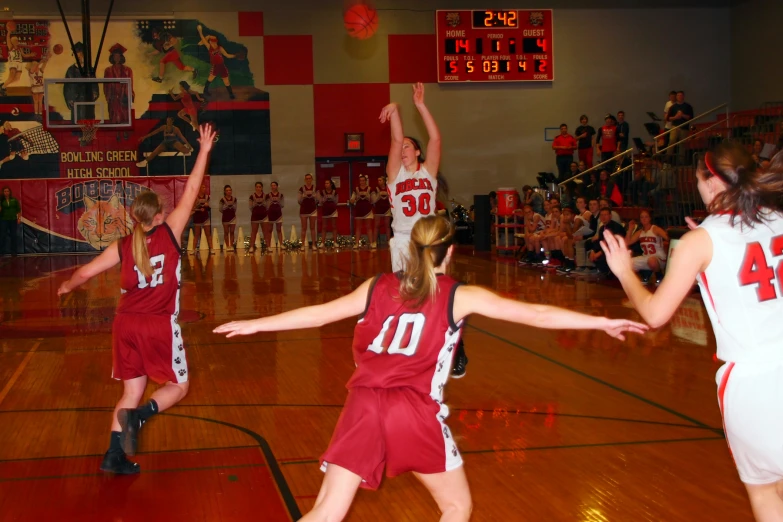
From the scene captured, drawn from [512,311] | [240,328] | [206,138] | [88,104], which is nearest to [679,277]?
[512,311]

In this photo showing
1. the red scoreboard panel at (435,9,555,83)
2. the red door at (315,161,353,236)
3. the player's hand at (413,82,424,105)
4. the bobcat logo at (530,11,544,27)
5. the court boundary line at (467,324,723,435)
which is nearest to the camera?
the court boundary line at (467,324,723,435)

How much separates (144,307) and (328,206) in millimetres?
17910

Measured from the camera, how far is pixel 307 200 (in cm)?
2222

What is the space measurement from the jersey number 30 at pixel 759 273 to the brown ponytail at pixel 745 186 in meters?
0.09

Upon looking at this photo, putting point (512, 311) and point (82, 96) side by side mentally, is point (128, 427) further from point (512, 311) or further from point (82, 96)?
point (82, 96)

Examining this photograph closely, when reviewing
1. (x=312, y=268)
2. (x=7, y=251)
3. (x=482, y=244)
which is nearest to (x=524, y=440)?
(x=312, y=268)

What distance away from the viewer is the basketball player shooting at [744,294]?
103 inches

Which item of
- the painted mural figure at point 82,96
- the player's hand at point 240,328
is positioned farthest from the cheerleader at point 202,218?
the player's hand at point 240,328

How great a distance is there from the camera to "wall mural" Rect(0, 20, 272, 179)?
71.9 ft

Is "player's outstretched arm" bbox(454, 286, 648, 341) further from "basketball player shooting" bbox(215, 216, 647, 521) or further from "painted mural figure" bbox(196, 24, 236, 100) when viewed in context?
"painted mural figure" bbox(196, 24, 236, 100)

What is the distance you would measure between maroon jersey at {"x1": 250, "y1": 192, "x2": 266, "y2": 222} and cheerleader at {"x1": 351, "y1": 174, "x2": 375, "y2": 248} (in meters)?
2.32

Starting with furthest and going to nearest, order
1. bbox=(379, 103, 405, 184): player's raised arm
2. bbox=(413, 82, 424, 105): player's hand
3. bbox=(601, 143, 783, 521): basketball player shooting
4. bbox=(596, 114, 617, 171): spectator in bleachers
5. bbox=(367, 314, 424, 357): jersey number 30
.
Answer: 1. bbox=(596, 114, 617, 171): spectator in bleachers
2. bbox=(413, 82, 424, 105): player's hand
3. bbox=(379, 103, 405, 184): player's raised arm
4. bbox=(367, 314, 424, 357): jersey number 30
5. bbox=(601, 143, 783, 521): basketball player shooting

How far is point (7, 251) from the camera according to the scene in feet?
70.7

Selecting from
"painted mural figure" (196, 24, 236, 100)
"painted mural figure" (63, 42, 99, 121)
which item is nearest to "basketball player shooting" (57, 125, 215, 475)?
"painted mural figure" (63, 42, 99, 121)
